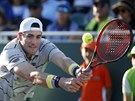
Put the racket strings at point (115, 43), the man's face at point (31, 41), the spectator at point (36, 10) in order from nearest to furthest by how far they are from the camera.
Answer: the racket strings at point (115, 43)
the man's face at point (31, 41)
the spectator at point (36, 10)

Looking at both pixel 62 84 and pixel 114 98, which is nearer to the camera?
pixel 62 84

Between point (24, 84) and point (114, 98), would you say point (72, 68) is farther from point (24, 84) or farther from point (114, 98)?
point (114, 98)

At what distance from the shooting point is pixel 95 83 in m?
8.26

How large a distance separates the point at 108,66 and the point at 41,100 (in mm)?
1325

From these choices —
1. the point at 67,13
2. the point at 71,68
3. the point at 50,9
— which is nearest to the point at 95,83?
the point at 67,13

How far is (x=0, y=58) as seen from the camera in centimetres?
639

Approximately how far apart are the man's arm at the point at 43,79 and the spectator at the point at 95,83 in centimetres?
258

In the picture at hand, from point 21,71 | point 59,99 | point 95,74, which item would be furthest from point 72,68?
point 59,99

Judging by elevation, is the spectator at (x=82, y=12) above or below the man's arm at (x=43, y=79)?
above

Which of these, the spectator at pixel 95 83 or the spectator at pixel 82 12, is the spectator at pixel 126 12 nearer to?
the spectator at pixel 95 83

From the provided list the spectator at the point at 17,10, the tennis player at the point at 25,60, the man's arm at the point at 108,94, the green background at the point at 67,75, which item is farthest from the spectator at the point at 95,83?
the spectator at the point at 17,10

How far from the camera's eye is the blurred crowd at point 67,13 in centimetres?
909

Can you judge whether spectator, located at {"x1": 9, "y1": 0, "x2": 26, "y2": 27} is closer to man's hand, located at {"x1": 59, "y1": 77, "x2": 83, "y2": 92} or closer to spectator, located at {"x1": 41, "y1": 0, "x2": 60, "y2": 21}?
spectator, located at {"x1": 41, "y1": 0, "x2": 60, "y2": 21}

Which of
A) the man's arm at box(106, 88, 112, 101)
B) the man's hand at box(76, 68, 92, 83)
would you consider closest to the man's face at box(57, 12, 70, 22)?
the man's arm at box(106, 88, 112, 101)
